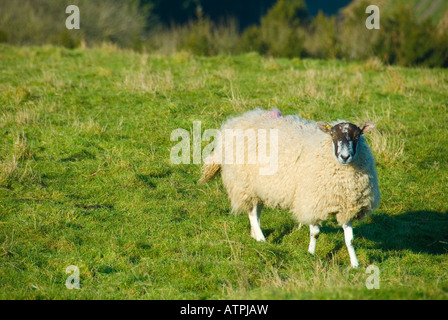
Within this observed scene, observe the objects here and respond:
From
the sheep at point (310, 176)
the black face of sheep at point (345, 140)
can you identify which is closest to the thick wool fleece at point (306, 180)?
the sheep at point (310, 176)

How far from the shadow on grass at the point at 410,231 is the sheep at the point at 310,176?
1.10 m

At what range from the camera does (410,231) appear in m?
7.39

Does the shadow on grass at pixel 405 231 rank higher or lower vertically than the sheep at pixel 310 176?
lower

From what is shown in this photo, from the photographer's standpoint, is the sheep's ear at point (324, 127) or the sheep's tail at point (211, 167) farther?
the sheep's tail at point (211, 167)

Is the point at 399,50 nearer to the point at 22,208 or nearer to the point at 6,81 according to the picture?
the point at 6,81

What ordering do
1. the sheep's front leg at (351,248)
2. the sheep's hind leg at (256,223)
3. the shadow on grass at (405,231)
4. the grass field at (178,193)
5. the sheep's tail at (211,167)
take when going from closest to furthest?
the grass field at (178,193) → the sheep's front leg at (351,248) → the sheep's hind leg at (256,223) → the shadow on grass at (405,231) → the sheep's tail at (211,167)

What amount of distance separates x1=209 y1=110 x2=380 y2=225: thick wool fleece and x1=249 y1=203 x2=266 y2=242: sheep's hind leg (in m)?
0.09

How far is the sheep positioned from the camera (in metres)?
6.16

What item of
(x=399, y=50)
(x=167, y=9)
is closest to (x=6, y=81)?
(x=399, y=50)

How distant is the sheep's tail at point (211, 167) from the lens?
7.52 metres

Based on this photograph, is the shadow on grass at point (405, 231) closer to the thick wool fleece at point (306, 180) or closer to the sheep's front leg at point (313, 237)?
the sheep's front leg at point (313, 237)

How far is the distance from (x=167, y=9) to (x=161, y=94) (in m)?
35.6

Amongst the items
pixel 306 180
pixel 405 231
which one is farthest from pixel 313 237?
pixel 405 231

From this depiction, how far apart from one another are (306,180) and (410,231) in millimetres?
2095
